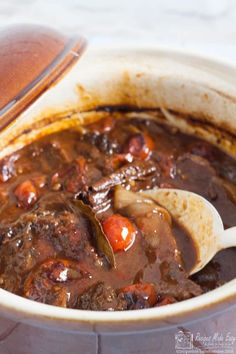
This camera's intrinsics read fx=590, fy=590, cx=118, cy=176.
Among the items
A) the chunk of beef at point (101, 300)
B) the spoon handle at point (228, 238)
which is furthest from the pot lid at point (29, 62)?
the spoon handle at point (228, 238)

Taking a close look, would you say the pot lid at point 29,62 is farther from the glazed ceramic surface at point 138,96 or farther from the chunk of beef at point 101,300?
the chunk of beef at point 101,300

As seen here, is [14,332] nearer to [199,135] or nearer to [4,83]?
[4,83]

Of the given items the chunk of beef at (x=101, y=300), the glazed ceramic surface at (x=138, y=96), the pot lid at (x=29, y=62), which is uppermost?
the pot lid at (x=29, y=62)

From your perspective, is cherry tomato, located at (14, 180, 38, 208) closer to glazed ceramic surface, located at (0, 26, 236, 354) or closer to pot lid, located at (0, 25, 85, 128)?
glazed ceramic surface, located at (0, 26, 236, 354)

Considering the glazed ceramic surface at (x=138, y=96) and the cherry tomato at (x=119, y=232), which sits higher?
the glazed ceramic surface at (x=138, y=96)

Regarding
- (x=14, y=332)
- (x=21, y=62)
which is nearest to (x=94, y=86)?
(x=21, y=62)
